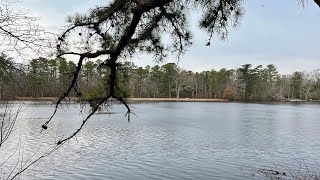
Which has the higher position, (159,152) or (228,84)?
(228,84)

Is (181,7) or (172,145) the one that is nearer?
(181,7)

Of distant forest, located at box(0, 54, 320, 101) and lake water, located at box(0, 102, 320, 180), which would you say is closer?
lake water, located at box(0, 102, 320, 180)

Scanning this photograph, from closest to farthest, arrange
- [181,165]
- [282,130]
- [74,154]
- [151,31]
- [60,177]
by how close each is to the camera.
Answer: [151,31], [60,177], [181,165], [74,154], [282,130]

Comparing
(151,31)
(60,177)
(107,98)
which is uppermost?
(151,31)

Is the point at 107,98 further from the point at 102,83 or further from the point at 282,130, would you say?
the point at 282,130

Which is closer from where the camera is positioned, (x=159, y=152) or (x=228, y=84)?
(x=159, y=152)

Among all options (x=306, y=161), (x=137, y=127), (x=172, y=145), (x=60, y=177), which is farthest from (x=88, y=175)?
(x=137, y=127)

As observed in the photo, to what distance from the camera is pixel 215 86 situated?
71562 millimetres

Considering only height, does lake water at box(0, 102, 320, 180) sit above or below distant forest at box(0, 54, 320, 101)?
below

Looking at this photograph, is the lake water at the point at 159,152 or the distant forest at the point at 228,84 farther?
the distant forest at the point at 228,84

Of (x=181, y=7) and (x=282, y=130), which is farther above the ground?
(x=181, y=7)

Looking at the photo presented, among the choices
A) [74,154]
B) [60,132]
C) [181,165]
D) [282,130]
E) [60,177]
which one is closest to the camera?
[60,177]

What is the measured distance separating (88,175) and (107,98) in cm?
715

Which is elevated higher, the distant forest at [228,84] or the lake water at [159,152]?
the distant forest at [228,84]
